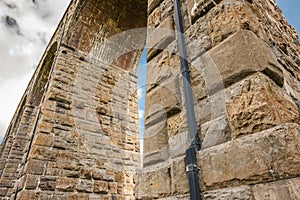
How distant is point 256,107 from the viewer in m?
0.86

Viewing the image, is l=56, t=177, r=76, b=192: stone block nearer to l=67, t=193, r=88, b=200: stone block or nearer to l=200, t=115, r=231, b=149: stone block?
l=67, t=193, r=88, b=200: stone block

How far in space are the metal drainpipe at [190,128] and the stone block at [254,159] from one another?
4cm

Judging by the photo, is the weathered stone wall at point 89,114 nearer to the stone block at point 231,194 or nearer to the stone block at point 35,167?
the stone block at point 35,167

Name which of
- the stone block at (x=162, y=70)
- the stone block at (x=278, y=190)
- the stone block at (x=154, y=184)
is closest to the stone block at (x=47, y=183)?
the stone block at (x=154, y=184)

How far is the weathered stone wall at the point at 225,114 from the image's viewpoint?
755 millimetres

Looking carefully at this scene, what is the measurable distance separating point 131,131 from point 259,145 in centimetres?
385

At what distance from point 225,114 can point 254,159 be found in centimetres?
25

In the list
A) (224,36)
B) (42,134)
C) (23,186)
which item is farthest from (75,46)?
(224,36)

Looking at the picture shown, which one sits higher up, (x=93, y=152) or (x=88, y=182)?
(x=93, y=152)

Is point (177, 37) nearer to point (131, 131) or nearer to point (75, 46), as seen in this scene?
point (131, 131)

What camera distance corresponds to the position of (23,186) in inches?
111

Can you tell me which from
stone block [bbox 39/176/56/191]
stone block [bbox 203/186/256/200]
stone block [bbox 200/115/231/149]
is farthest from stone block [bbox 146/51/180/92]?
stone block [bbox 39/176/56/191]

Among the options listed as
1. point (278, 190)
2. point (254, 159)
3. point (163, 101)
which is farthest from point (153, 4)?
point (278, 190)

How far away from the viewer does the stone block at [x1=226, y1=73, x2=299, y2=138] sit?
2.69ft
